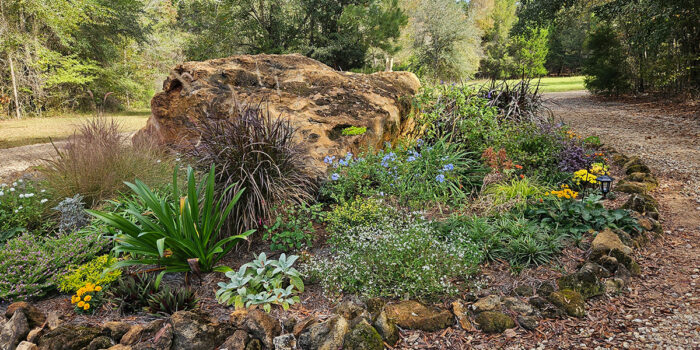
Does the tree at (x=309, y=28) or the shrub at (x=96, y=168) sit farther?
the tree at (x=309, y=28)

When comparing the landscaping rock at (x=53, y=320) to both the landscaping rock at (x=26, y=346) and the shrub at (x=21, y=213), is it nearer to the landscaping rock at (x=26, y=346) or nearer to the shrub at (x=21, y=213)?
the landscaping rock at (x=26, y=346)

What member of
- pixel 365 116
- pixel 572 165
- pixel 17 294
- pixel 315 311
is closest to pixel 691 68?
pixel 572 165

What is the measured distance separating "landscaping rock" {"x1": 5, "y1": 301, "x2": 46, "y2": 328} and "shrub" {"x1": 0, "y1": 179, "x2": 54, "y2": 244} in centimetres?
108

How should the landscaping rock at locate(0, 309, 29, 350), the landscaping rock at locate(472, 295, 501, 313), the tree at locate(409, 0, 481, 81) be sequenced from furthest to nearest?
the tree at locate(409, 0, 481, 81), the landscaping rock at locate(472, 295, 501, 313), the landscaping rock at locate(0, 309, 29, 350)

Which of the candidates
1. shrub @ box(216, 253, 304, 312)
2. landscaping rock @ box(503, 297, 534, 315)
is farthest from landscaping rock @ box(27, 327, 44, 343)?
landscaping rock @ box(503, 297, 534, 315)

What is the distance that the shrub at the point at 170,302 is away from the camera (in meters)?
2.20

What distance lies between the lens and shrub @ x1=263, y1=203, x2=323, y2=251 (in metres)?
2.85

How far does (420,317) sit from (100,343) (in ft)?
5.37

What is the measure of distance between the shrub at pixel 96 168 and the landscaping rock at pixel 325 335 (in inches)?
101

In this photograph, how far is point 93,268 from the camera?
2.44 m

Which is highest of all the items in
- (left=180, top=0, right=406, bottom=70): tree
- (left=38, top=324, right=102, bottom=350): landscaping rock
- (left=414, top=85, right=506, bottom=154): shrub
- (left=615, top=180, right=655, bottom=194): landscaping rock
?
(left=180, top=0, right=406, bottom=70): tree

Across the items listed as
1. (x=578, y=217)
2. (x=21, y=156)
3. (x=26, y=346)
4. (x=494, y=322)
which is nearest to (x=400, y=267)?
(x=494, y=322)

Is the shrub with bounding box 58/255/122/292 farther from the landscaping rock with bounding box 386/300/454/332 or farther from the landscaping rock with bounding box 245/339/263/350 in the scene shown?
the landscaping rock with bounding box 386/300/454/332

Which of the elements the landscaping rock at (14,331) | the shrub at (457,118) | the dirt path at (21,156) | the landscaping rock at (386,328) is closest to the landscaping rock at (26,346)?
the landscaping rock at (14,331)
